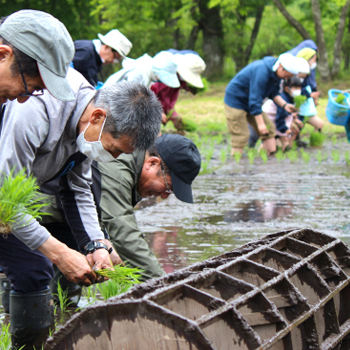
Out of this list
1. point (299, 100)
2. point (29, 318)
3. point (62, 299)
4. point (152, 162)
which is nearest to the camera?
point (29, 318)

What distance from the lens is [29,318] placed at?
3078mm

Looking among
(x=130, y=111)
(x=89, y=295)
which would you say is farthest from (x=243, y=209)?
(x=130, y=111)

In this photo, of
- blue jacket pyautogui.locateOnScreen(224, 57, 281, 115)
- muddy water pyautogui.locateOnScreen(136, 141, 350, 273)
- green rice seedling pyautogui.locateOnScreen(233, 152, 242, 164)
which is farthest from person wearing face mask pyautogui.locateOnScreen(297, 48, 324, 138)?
green rice seedling pyautogui.locateOnScreen(233, 152, 242, 164)

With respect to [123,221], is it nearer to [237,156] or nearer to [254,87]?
[254,87]

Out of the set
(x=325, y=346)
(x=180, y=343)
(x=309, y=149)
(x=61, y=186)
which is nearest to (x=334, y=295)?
(x=325, y=346)

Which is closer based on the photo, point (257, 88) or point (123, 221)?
point (123, 221)

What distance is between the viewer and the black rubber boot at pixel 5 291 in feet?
11.8

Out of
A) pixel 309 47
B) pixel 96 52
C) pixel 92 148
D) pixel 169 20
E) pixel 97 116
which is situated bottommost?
pixel 92 148

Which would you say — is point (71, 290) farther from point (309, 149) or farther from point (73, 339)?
point (309, 149)

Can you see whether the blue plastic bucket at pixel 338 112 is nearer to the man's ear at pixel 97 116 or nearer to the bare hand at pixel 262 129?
the bare hand at pixel 262 129

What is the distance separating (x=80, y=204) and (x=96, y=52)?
17.1 feet

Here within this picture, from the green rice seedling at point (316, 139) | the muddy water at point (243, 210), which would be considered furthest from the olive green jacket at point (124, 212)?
the green rice seedling at point (316, 139)

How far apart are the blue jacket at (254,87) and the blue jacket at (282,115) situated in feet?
2.07

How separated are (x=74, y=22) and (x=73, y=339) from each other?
22957 mm
